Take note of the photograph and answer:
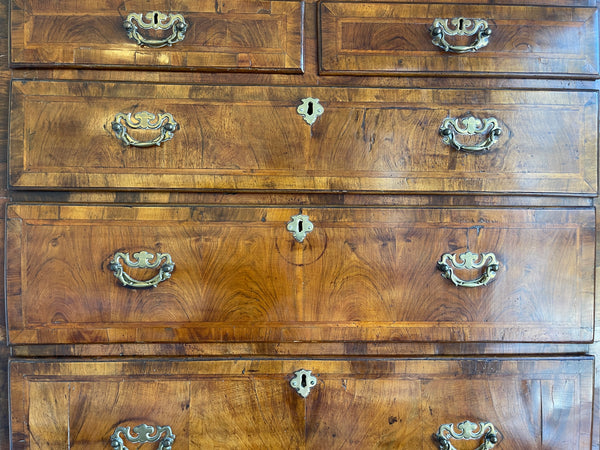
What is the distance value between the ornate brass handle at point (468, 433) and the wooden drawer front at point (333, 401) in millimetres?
13

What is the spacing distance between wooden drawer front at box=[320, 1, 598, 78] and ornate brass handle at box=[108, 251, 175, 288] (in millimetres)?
415

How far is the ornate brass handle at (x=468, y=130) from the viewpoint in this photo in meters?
0.82

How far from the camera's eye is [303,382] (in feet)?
2.73

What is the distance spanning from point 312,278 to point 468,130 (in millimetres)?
362

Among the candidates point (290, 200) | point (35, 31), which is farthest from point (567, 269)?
point (35, 31)

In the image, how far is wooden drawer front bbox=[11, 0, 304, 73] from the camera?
804mm

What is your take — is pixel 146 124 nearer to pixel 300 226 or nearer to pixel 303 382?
pixel 300 226

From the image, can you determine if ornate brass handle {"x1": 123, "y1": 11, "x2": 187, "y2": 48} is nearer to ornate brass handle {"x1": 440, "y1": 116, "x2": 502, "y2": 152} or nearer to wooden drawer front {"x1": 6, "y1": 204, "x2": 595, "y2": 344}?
wooden drawer front {"x1": 6, "y1": 204, "x2": 595, "y2": 344}

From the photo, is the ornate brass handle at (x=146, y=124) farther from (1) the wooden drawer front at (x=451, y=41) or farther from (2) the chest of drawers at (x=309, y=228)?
(1) the wooden drawer front at (x=451, y=41)

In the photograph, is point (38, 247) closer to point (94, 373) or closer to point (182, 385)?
point (94, 373)

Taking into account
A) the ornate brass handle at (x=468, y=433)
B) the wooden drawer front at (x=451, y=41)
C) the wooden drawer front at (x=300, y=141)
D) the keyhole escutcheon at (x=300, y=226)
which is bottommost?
the ornate brass handle at (x=468, y=433)

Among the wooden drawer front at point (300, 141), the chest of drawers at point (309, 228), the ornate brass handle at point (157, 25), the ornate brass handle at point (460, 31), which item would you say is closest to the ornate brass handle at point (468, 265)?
the chest of drawers at point (309, 228)

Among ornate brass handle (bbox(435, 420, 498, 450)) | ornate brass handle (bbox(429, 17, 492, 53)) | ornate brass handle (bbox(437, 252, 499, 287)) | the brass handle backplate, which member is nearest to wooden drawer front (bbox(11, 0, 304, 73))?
ornate brass handle (bbox(429, 17, 492, 53))

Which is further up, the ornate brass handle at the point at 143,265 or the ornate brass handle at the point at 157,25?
the ornate brass handle at the point at 157,25
